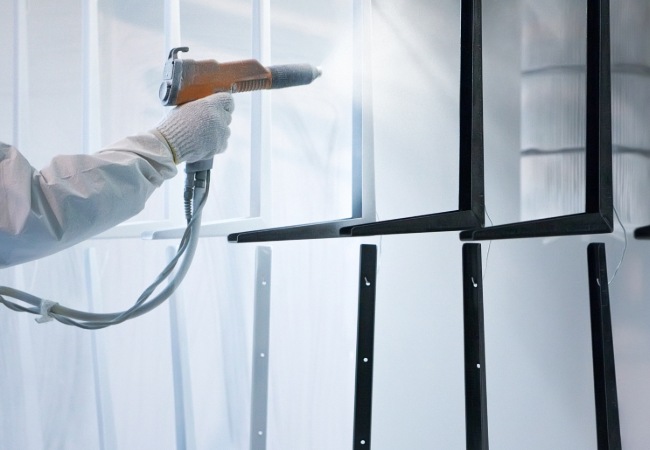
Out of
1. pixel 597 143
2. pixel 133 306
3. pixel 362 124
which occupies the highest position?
pixel 362 124

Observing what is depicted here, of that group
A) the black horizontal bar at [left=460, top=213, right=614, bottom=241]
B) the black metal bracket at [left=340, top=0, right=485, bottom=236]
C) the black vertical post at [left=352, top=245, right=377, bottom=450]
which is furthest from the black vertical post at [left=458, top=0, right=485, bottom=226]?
the black vertical post at [left=352, top=245, right=377, bottom=450]

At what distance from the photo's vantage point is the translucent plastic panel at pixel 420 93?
3.87ft

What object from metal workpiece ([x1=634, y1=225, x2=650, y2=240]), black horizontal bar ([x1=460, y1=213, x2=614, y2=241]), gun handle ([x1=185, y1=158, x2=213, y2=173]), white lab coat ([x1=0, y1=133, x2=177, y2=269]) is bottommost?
metal workpiece ([x1=634, y1=225, x2=650, y2=240])

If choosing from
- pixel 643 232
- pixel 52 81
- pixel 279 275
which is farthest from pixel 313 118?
pixel 643 232

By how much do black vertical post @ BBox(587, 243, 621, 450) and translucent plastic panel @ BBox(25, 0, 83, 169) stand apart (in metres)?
1.17

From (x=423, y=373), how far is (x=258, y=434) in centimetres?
40

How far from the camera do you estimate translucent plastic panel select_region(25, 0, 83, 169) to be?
137 cm

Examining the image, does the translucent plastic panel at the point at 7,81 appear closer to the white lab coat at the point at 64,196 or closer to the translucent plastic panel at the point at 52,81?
the translucent plastic panel at the point at 52,81

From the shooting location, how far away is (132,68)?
144 cm

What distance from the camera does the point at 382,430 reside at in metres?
1.44

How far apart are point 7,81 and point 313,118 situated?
0.73 meters

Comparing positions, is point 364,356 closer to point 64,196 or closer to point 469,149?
point 469,149

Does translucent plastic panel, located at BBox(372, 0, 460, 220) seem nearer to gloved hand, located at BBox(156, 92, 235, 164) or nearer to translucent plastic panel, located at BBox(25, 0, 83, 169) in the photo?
gloved hand, located at BBox(156, 92, 235, 164)

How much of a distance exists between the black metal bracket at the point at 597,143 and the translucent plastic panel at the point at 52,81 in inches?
44.8
